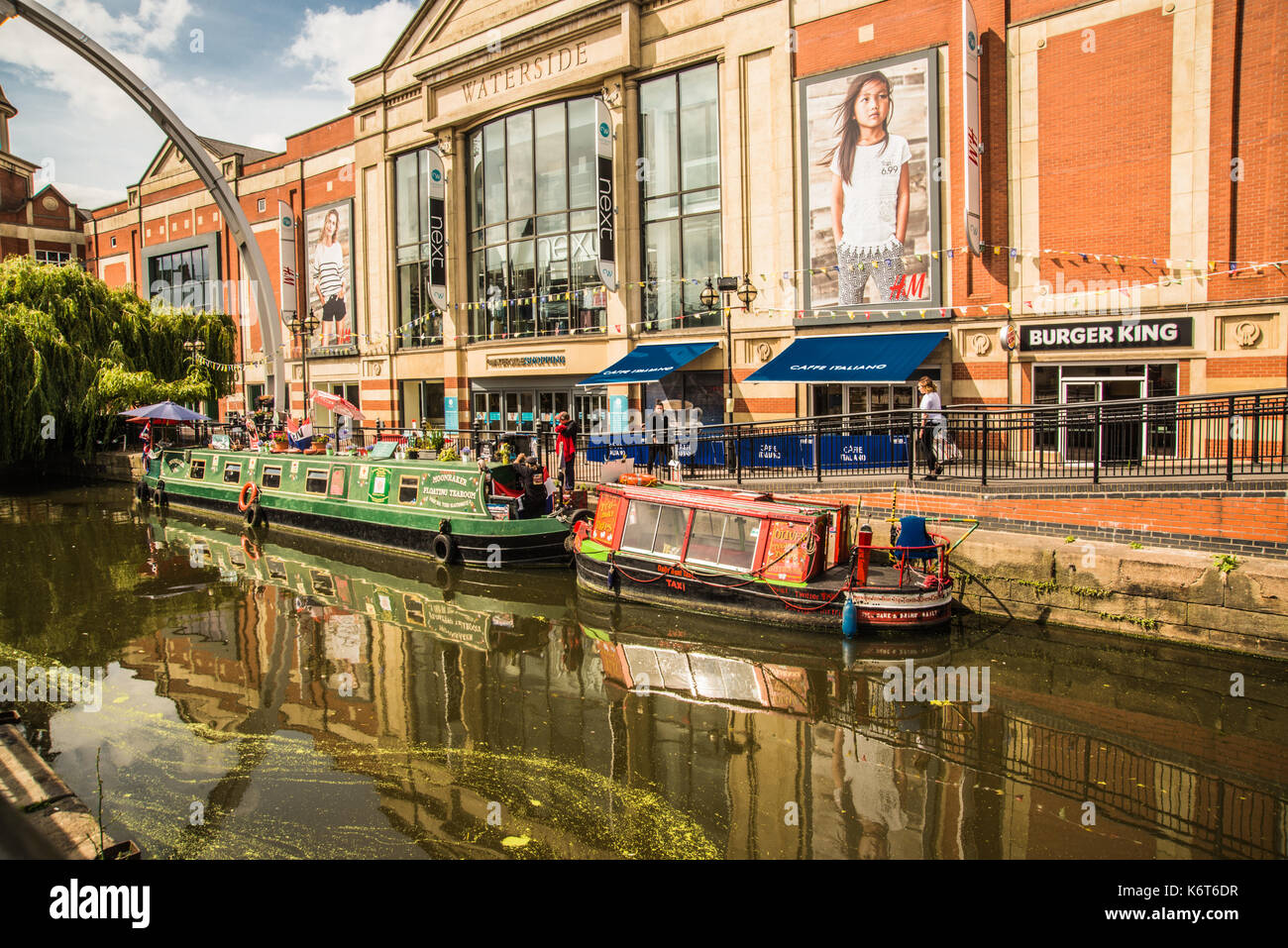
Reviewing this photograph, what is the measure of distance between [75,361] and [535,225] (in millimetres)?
14478

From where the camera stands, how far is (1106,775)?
7.34 m

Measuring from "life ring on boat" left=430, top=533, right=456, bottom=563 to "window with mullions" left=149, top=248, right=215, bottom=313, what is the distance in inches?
1105

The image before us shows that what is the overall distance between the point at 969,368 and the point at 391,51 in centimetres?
2206

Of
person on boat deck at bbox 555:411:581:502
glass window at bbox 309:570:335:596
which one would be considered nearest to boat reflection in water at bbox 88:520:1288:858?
glass window at bbox 309:570:335:596

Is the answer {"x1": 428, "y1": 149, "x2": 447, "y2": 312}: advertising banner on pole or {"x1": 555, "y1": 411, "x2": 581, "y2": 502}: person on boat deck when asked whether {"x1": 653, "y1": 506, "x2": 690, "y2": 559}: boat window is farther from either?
{"x1": 428, "y1": 149, "x2": 447, "y2": 312}: advertising banner on pole

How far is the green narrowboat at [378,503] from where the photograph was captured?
51.2 ft

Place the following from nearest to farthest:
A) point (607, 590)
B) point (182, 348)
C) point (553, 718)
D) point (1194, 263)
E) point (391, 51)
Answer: point (553, 718), point (607, 590), point (1194, 263), point (391, 51), point (182, 348)

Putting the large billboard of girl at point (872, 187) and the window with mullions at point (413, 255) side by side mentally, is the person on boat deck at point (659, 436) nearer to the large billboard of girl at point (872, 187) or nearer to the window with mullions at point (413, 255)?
the large billboard of girl at point (872, 187)

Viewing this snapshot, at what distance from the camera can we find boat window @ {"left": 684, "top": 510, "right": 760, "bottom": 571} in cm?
1180

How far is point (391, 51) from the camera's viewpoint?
28.4m

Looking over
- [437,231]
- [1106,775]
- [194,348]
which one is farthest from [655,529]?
[194,348]

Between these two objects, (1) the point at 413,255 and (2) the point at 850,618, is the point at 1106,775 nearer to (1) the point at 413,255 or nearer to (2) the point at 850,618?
(2) the point at 850,618
